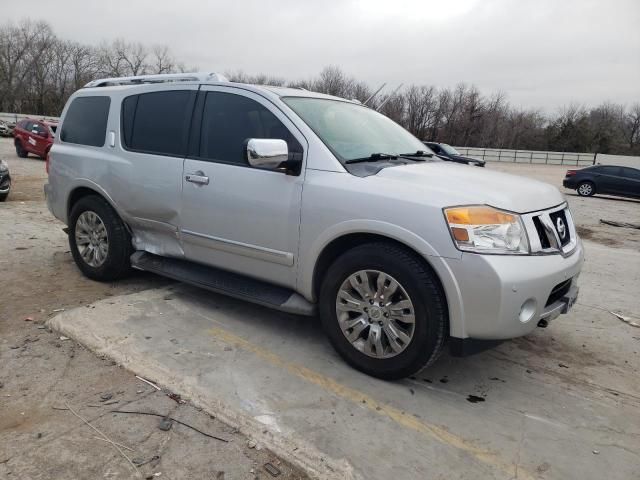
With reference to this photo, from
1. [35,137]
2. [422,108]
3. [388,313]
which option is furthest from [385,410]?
[422,108]

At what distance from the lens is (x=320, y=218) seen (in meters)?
3.24

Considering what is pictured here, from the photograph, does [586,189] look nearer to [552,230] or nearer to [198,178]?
[552,230]

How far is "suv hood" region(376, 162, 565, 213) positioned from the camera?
9.43 ft

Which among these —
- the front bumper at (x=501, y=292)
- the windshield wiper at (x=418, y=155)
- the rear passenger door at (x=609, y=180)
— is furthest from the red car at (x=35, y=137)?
the rear passenger door at (x=609, y=180)

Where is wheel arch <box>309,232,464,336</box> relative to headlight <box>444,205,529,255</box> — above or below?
below

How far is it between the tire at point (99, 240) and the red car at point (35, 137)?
16118mm

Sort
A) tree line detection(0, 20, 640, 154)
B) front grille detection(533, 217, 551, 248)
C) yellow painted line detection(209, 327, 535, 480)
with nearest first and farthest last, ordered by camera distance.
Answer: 1. yellow painted line detection(209, 327, 535, 480)
2. front grille detection(533, 217, 551, 248)
3. tree line detection(0, 20, 640, 154)

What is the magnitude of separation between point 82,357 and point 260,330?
1.25 m

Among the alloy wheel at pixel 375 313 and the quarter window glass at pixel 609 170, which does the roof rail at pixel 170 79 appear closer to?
the alloy wheel at pixel 375 313

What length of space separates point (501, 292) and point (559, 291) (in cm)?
68

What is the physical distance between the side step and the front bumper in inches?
43.8

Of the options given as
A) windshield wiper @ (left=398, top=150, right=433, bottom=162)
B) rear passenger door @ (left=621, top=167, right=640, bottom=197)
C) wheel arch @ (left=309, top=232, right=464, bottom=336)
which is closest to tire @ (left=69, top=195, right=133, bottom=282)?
wheel arch @ (left=309, top=232, right=464, bottom=336)

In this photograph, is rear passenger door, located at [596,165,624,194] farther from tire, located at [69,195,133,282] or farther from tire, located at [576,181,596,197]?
tire, located at [69,195,133,282]

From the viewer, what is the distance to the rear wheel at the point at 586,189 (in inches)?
762
